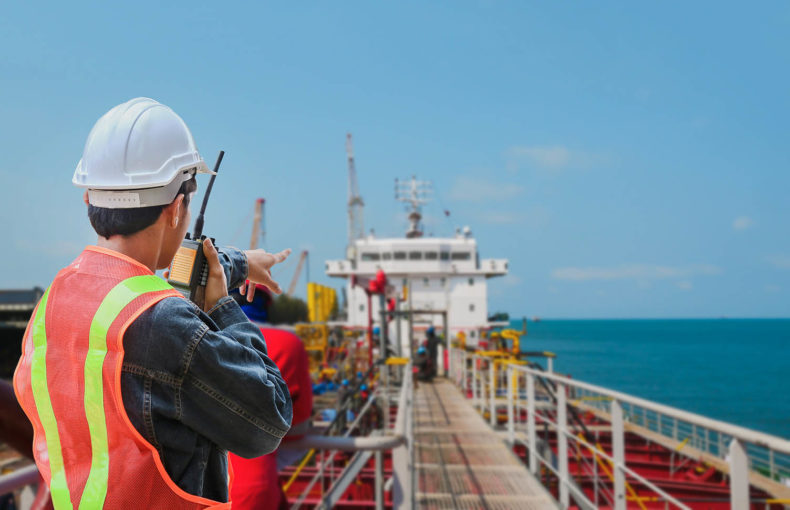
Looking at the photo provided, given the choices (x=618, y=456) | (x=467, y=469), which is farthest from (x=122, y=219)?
(x=467, y=469)

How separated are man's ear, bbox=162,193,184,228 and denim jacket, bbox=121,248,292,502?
162 mm

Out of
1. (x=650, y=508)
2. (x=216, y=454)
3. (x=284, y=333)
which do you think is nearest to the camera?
(x=216, y=454)

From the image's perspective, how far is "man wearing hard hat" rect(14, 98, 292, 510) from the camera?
0.80 meters

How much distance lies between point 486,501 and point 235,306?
410 cm

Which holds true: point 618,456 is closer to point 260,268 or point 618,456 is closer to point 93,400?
point 260,268

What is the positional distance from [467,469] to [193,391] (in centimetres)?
509

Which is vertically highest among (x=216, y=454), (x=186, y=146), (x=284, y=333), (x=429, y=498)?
(x=186, y=146)

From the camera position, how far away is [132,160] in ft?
2.84

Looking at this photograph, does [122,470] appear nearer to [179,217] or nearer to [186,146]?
[179,217]

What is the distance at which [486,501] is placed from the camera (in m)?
4.39

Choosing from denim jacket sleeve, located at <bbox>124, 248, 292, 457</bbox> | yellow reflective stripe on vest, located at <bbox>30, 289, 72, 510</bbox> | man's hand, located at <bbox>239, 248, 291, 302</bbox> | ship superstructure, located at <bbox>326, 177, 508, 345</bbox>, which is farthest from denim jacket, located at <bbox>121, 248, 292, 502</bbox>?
ship superstructure, located at <bbox>326, 177, 508, 345</bbox>

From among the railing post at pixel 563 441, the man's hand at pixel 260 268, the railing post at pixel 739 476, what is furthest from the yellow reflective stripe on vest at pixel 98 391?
the railing post at pixel 563 441

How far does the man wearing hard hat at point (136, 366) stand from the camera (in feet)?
2.62

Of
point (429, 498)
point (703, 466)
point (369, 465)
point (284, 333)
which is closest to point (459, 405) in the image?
point (369, 465)
